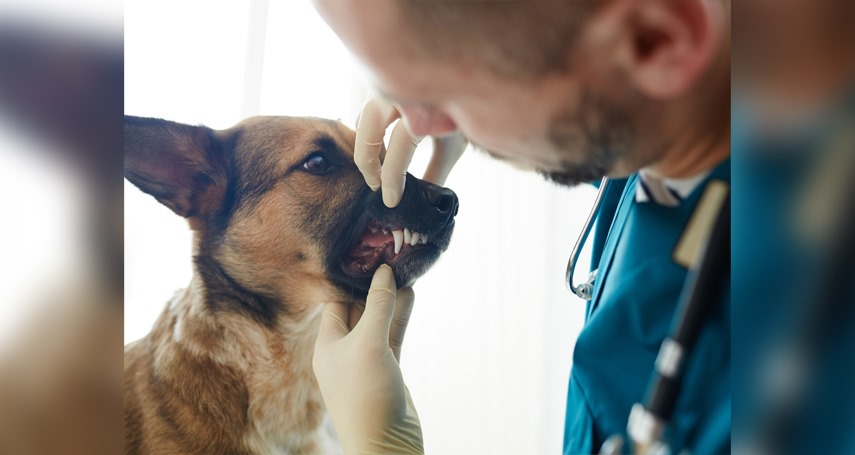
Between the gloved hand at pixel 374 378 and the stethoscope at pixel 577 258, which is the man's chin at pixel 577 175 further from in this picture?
the gloved hand at pixel 374 378

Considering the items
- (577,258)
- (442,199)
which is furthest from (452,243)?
(577,258)

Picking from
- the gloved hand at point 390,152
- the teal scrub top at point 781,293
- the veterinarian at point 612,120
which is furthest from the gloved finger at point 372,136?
the teal scrub top at point 781,293

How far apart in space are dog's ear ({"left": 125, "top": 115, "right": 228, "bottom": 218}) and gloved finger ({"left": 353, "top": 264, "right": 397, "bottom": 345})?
297 millimetres

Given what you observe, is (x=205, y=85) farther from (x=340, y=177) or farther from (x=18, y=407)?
(x=18, y=407)

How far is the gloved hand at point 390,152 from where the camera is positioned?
0.97m

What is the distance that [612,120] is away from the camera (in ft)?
2.16

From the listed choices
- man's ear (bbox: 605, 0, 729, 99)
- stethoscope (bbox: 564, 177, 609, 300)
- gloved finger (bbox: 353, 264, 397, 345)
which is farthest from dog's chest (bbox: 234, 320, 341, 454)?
man's ear (bbox: 605, 0, 729, 99)

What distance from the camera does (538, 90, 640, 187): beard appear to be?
0.65 m

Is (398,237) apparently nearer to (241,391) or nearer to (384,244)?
(384,244)

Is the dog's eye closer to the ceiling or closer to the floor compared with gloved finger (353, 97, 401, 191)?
closer to the floor

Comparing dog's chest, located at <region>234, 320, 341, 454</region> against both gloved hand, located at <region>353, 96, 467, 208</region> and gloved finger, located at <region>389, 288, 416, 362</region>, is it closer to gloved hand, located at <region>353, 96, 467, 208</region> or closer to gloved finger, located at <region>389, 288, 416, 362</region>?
gloved finger, located at <region>389, 288, 416, 362</region>

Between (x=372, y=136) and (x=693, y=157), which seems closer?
(x=693, y=157)

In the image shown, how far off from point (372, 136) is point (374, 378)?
360 mm

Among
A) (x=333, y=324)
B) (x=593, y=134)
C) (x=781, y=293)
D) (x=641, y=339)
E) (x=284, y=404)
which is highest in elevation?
(x=593, y=134)
